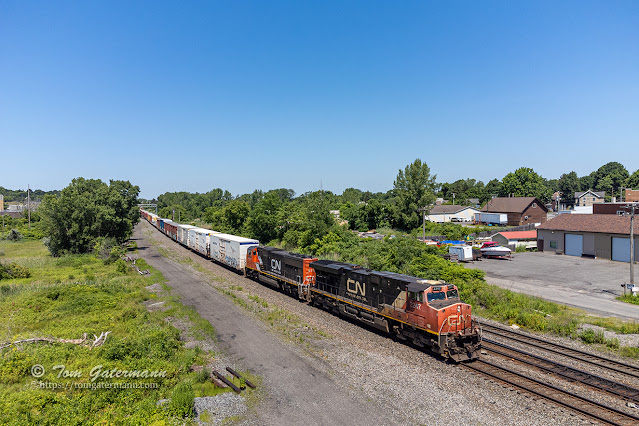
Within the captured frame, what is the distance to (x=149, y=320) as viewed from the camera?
2191 centimetres

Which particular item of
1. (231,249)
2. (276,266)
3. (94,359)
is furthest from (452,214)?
(94,359)

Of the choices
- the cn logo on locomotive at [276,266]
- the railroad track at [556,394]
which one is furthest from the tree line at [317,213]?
the railroad track at [556,394]

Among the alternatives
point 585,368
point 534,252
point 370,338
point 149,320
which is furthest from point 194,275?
point 534,252

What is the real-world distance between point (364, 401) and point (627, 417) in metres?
8.73

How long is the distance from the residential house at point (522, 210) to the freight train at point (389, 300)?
72192 mm

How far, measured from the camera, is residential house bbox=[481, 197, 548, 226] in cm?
8319

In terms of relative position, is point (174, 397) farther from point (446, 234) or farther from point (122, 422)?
point (446, 234)

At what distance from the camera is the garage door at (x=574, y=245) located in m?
47.1

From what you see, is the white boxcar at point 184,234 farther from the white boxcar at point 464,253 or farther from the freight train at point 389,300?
the white boxcar at point 464,253

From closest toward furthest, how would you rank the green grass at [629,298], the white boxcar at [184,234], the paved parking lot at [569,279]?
the paved parking lot at [569,279] → the green grass at [629,298] → the white boxcar at [184,234]

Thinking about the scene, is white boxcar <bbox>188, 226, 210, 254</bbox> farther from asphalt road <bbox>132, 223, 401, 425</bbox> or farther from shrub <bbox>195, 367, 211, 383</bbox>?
shrub <bbox>195, 367, 211, 383</bbox>

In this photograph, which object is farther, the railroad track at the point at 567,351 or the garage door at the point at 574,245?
the garage door at the point at 574,245

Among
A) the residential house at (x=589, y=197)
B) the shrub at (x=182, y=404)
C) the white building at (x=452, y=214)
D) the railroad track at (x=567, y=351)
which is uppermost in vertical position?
the residential house at (x=589, y=197)

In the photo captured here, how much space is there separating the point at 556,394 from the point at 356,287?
10.7m
